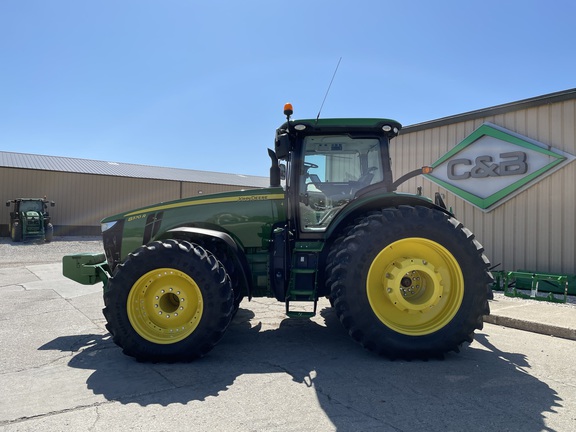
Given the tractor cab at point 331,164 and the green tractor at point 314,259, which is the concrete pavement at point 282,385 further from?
the tractor cab at point 331,164

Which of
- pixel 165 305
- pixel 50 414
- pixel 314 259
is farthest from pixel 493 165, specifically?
pixel 50 414

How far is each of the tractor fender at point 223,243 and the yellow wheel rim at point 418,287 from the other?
1277mm

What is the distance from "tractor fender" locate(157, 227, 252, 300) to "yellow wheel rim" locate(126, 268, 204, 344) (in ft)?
1.61

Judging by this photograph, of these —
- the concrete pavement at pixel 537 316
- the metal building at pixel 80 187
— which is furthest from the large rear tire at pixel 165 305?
the metal building at pixel 80 187

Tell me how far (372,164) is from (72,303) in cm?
558

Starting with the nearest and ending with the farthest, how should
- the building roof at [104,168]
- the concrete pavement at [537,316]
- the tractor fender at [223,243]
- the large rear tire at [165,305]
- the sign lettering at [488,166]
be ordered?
1. the large rear tire at [165,305]
2. the tractor fender at [223,243]
3. the concrete pavement at [537,316]
4. the sign lettering at [488,166]
5. the building roof at [104,168]

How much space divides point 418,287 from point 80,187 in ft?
80.7

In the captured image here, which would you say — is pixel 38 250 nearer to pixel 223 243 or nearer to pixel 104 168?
pixel 104 168

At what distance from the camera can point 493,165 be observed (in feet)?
29.6

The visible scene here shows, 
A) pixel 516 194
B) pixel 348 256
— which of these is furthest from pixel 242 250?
pixel 516 194

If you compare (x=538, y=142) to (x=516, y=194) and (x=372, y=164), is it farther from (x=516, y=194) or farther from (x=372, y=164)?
(x=372, y=164)

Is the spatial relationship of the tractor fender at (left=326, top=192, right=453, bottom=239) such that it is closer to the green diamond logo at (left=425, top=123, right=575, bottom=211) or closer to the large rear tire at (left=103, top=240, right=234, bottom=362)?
the large rear tire at (left=103, top=240, right=234, bottom=362)

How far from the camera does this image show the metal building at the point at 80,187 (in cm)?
2262

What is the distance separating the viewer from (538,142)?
822 cm
